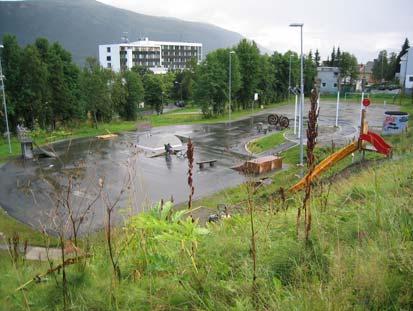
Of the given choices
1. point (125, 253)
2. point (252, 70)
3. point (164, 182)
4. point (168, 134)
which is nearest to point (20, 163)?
point (164, 182)

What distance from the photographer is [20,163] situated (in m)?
24.8

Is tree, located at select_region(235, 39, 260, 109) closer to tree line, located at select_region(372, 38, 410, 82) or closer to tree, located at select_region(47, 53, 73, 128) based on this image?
tree, located at select_region(47, 53, 73, 128)

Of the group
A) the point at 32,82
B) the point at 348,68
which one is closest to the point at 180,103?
the point at 348,68

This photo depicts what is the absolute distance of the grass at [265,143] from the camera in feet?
90.1

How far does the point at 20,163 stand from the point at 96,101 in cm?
1890

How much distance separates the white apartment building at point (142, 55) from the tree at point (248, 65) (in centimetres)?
4839

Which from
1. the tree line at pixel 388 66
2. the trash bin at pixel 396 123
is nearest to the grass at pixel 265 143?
the trash bin at pixel 396 123

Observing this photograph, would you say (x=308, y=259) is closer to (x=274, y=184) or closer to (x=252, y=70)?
(x=274, y=184)

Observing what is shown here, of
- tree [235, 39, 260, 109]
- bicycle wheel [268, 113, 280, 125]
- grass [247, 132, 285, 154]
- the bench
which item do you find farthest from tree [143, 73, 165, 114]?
the bench

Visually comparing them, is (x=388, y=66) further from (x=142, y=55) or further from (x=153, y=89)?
(x=142, y=55)

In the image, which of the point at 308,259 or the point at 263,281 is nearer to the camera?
the point at 263,281

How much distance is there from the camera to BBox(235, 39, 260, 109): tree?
52.2m

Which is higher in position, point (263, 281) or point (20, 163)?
point (263, 281)

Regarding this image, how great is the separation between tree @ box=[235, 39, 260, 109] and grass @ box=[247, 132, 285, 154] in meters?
22.3
